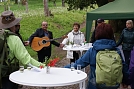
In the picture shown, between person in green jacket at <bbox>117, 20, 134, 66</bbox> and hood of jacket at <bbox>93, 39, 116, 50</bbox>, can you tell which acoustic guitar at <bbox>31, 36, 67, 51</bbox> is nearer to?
person in green jacket at <bbox>117, 20, 134, 66</bbox>

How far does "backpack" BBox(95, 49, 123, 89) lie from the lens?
151 inches

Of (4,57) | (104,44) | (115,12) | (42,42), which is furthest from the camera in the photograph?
(115,12)

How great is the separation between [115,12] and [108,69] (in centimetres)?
617

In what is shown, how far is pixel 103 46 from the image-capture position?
395 cm

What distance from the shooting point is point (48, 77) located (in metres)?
4.02

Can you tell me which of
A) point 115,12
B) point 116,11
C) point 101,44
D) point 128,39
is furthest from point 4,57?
point 116,11

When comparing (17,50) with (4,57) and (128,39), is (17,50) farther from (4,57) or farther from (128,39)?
(128,39)

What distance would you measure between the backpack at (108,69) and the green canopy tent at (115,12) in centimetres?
567

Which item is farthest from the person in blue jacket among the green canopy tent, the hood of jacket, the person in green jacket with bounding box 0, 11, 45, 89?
the green canopy tent

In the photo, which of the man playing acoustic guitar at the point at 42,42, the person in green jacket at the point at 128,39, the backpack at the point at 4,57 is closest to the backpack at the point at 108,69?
the backpack at the point at 4,57

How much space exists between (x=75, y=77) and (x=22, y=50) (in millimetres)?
834

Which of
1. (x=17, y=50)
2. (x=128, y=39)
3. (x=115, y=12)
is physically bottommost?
(x=128, y=39)

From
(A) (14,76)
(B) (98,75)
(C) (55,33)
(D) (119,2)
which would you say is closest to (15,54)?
(A) (14,76)

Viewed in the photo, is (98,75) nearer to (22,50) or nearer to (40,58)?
(22,50)
